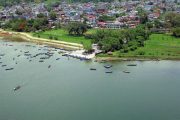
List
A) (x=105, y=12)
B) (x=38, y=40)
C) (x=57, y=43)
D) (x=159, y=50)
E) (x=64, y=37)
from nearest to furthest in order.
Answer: (x=159, y=50) < (x=57, y=43) < (x=64, y=37) < (x=38, y=40) < (x=105, y=12)

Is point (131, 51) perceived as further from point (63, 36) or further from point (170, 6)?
point (170, 6)

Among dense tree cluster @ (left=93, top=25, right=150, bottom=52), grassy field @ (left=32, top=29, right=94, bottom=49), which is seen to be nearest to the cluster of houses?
grassy field @ (left=32, top=29, right=94, bottom=49)

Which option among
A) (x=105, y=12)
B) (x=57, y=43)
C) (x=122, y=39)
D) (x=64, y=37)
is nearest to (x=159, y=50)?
(x=122, y=39)

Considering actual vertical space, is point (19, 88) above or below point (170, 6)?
below

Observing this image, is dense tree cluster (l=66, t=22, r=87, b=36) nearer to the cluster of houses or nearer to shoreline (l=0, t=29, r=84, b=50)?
shoreline (l=0, t=29, r=84, b=50)

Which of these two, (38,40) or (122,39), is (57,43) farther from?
(122,39)

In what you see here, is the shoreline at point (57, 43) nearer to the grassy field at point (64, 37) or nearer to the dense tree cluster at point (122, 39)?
the grassy field at point (64, 37)

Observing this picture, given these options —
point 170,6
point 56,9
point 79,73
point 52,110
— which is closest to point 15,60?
point 79,73

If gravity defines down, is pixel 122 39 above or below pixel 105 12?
below
